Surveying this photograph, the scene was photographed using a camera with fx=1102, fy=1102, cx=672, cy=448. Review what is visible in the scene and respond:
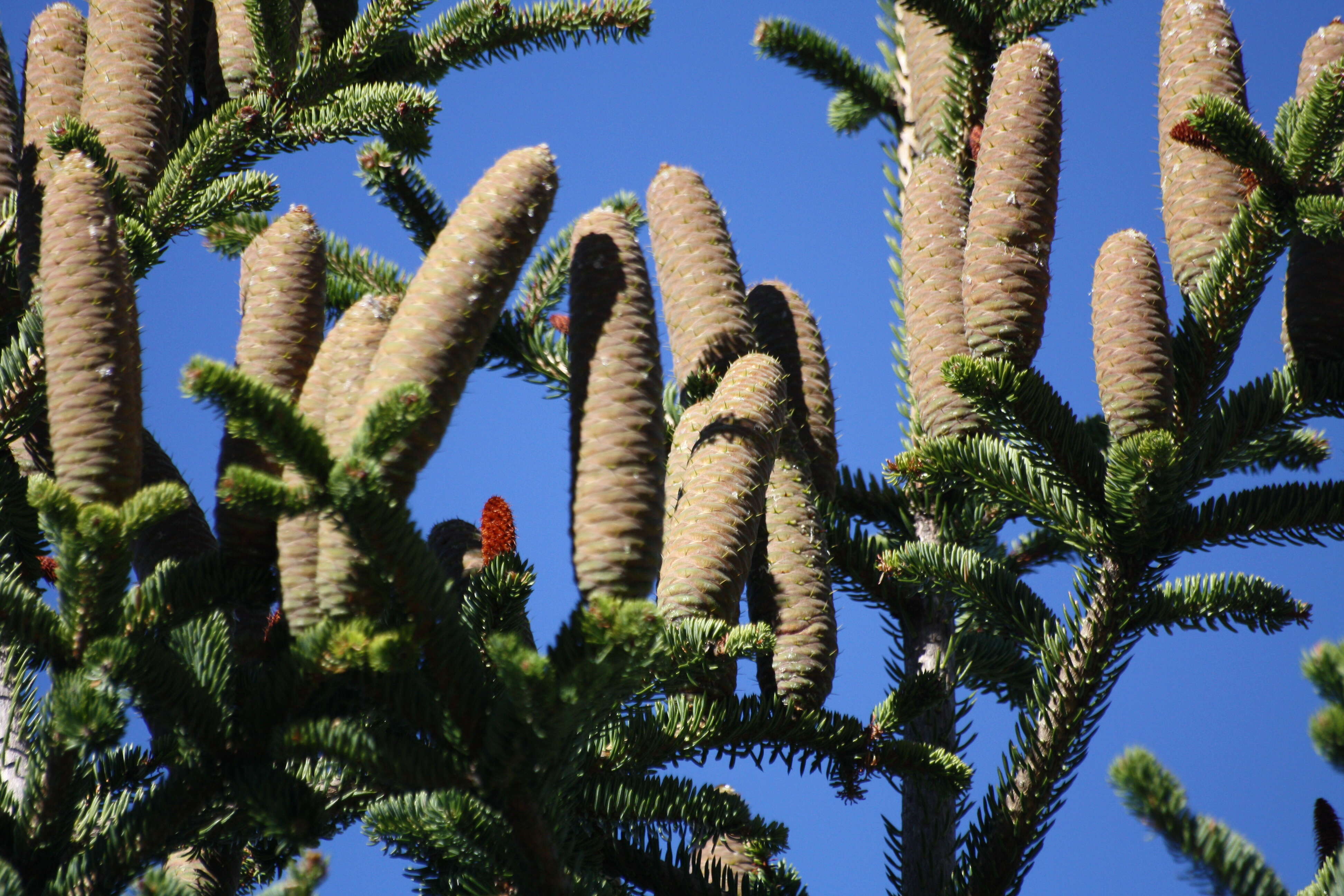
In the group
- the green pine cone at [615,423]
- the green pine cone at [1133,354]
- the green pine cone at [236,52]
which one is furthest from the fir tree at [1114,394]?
the green pine cone at [236,52]

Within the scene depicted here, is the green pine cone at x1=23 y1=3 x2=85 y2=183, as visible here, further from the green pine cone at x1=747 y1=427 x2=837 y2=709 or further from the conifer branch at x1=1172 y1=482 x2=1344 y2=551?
the conifer branch at x1=1172 y1=482 x2=1344 y2=551

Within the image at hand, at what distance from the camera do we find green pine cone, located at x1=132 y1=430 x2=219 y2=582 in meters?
1.91

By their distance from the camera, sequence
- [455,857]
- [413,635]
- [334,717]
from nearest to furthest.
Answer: [413,635]
[334,717]
[455,857]

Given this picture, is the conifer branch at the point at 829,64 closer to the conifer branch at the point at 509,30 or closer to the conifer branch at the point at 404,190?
the conifer branch at the point at 509,30

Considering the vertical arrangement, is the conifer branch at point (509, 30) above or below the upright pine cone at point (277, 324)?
above

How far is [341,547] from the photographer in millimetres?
1432

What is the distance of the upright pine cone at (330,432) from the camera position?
1442 mm

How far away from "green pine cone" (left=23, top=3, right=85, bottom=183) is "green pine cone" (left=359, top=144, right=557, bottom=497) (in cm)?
129

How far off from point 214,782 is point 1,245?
148 cm

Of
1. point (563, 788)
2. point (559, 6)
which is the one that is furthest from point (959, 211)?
point (563, 788)

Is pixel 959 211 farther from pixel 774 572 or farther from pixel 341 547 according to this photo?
pixel 341 547

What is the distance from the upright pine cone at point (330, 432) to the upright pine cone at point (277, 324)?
4 cm

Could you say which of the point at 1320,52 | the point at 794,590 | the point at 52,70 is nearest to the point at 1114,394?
the point at 794,590

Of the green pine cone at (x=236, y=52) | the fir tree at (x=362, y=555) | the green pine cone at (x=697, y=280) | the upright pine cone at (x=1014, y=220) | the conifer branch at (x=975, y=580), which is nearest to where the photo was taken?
the fir tree at (x=362, y=555)
